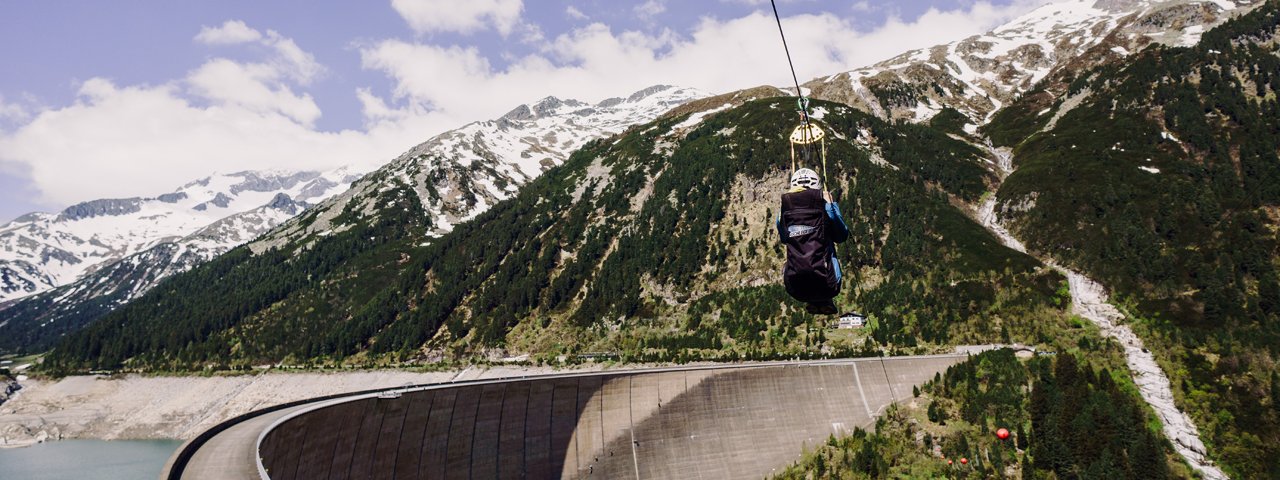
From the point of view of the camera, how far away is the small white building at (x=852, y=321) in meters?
85.5

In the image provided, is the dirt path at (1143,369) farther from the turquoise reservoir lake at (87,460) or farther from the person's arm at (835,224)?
the turquoise reservoir lake at (87,460)

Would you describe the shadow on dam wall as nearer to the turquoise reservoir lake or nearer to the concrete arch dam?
the concrete arch dam

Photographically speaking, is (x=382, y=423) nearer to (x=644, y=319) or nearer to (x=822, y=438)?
(x=822, y=438)

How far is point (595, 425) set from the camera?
50562 mm

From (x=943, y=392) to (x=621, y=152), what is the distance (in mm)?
134841

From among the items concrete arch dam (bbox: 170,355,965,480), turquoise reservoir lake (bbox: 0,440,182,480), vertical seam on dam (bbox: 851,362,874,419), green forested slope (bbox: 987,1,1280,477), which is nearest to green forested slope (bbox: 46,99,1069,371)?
green forested slope (bbox: 987,1,1280,477)

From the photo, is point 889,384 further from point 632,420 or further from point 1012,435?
point 632,420

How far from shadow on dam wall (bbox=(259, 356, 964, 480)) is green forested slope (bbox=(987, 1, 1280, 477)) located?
103 ft

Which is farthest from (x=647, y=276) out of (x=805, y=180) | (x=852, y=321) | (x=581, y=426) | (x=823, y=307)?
(x=805, y=180)

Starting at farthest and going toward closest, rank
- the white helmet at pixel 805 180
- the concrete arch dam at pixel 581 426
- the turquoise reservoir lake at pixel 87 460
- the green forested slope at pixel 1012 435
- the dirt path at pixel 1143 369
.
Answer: the turquoise reservoir lake at pixel 87 460
the dirt path at pixel 1143 369
the green forested slope at pixel 1012 435
the concrete arch dam at pixel 581 426
the white helmet at pixel 805 180

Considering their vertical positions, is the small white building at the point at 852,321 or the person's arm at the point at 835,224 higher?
the person's arm at the point at 835,224

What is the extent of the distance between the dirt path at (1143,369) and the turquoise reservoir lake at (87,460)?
11963 centimetres

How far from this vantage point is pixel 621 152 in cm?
18325

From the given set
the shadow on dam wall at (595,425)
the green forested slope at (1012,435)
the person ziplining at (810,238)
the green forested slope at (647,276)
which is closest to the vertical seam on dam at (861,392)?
the shadow on dam wall at (595,425)
